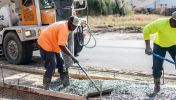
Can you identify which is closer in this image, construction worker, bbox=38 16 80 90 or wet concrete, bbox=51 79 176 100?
wet concrete, bbox=51 79 176 100

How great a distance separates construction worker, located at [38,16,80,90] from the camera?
7766 mm

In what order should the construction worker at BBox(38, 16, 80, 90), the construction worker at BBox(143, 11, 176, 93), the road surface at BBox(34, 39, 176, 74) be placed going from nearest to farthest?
1. the construction worker at BBox(143, 11, 176, 93)
2. the construction worker at BBox(38, 16, 80, 90)
3. the road surface at BBox(34, 39, 176, 74)

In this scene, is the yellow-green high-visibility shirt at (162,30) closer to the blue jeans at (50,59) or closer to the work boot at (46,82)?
the blue jeans at (50,59)

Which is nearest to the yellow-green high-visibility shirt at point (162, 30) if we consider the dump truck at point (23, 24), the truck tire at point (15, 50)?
the dump truck at point (23, 24)

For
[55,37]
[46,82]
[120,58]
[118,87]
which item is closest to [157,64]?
[118,87]

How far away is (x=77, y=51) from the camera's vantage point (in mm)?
13398

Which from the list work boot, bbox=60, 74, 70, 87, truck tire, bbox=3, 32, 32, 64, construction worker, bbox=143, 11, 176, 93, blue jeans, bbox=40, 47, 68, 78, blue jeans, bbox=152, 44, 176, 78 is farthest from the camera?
truck tire, bbox=3, 32, 32, 64

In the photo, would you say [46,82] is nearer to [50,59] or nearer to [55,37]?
[50,59]

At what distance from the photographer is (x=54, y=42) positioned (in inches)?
321

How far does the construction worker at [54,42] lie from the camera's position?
7766 millimetres

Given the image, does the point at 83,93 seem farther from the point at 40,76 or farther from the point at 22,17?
the point at 22,17

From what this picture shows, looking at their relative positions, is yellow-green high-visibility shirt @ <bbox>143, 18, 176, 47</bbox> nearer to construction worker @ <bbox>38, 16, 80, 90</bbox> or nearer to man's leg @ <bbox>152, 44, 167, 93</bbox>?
man's leg @ <bbox>152, 44, 167, 93</bbox>

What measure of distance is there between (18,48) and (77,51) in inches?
78.3

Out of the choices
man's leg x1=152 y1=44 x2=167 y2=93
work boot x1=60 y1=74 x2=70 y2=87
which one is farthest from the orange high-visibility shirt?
man's leg x1=152 y1=44 x2=167 y2=93
